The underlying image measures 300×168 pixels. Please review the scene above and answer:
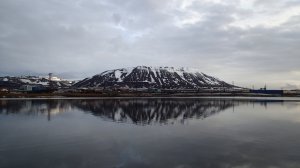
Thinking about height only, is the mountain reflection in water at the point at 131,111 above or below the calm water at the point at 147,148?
above

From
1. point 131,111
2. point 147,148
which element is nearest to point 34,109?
point 131,111

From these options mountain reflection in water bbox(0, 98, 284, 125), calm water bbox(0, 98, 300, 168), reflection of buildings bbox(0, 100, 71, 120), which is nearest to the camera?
calm water bbox(0, 98, 300, 168)

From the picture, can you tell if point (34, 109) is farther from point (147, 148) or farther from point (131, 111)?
point (147, 148)

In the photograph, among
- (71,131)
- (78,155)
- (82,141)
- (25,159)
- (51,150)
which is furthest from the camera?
(71,131)

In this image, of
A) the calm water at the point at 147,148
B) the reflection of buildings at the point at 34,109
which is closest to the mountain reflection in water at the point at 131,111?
the reflection of buildings at the point at 34,109

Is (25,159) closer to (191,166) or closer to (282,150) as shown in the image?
(191,166)

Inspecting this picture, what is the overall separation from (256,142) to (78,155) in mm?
11596

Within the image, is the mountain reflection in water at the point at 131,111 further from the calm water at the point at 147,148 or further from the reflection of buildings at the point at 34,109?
the calm water at the point at 147,148

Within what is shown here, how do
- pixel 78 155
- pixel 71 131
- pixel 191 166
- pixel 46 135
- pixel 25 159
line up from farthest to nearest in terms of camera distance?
pixel 71 131 → pixel 46 135 → pixel 78 155 → pixel 25 159 → pixel 191 166

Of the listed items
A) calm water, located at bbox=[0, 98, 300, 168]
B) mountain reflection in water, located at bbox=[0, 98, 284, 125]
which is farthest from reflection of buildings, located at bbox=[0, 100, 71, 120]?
calm water, located at bbox=[0, 98, 300, 168]

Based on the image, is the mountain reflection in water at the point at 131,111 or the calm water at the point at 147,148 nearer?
the calm water at the point at 147,148

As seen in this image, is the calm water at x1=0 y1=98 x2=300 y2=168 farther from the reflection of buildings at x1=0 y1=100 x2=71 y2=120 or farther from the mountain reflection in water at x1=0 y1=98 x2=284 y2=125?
the reflection of buildings at x1=0 y1=100 x2=71 y2=120

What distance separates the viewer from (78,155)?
51.5 feet

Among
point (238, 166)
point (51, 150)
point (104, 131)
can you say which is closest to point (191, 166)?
point (238, 166)
